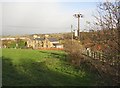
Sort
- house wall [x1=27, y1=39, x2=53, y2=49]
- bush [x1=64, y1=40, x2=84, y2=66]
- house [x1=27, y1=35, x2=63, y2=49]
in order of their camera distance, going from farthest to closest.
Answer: house wall [x1=27, y1=39, x2=53, y2=49]
house [x1=27, y1=35, x2=63, y2=49]
bush [x1=64, y1=40, x2=84, y2=66]

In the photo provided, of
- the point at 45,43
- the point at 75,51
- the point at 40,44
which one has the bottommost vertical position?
the point at 40,44

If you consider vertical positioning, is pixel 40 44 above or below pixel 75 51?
below

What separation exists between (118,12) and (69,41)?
18.4m

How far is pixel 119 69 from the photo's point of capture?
6438 millimetres

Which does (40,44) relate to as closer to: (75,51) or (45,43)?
(45,43)

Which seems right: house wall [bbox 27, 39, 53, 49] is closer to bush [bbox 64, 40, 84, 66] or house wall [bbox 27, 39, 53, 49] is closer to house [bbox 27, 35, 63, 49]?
house [bbox 27, 35, 63, 49]

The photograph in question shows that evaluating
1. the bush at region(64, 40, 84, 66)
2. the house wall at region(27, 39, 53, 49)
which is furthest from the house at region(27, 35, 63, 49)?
the bush at region(64, 40, 84, 66)

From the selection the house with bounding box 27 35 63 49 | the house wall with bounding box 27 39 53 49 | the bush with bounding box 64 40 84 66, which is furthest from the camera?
the house wall with bounding box 27 39 53 49

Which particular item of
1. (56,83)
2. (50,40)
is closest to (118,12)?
(56,83)

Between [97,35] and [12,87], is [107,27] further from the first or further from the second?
[12,87]

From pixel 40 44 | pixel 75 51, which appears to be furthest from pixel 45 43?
pixel 75 51

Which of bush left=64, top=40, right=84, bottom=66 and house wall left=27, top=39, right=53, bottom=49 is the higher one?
bush left=64, top=40, right=84, bottom=66

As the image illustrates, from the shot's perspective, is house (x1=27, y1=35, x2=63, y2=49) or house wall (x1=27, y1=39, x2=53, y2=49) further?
house wall (x1=27, y1=39, x2=53, y2=49)

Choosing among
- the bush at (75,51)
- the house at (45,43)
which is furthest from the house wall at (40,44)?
the bush at (75,51)
